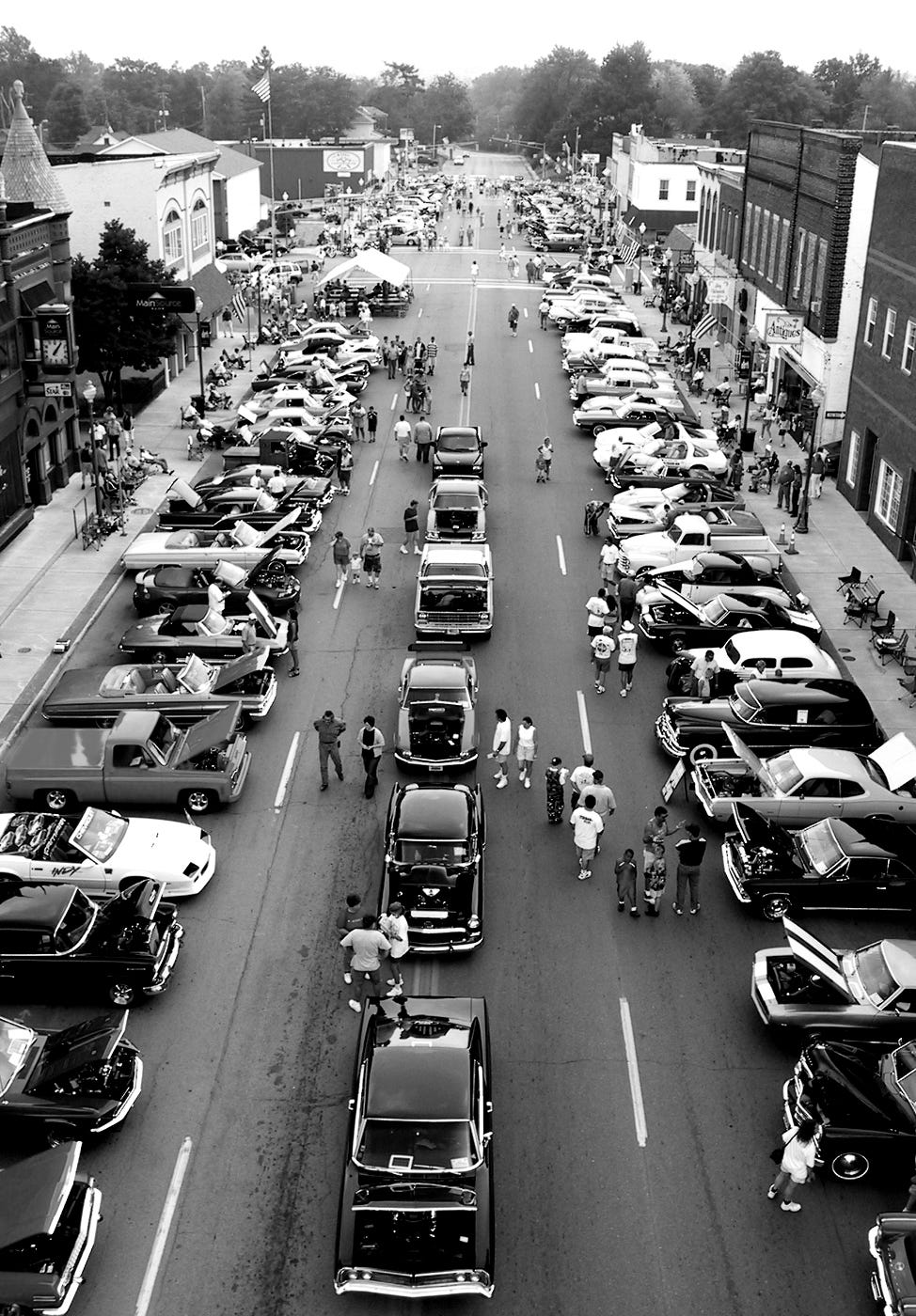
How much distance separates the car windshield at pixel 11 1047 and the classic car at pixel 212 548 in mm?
15708

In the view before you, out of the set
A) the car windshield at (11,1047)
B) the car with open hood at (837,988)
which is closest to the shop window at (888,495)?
the car with open hood at (837,988)

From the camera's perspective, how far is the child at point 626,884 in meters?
17.6

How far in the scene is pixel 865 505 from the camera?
117 feet

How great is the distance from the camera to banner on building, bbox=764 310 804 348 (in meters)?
40.9

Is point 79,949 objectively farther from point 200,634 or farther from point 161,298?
point 161,298

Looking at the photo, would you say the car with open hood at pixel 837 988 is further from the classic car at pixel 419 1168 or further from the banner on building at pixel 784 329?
the banner on building at pixel 784 329

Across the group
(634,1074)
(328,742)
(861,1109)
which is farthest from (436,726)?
(861,1109)

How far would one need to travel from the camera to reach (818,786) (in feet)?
64.0

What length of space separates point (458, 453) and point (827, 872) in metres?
23.6

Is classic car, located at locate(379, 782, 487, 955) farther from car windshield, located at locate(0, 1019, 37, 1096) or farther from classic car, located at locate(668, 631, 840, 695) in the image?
classic car, located at locate(668, 631, 840, 695)

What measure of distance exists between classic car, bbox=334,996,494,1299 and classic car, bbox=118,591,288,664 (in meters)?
12.6

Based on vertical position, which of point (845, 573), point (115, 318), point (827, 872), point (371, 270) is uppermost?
point (115, 318)

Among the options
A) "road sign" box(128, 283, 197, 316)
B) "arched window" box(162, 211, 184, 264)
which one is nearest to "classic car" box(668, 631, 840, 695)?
"road sign" box(128, 283, 197, 316)

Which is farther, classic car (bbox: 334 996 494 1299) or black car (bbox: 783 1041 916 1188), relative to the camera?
black car (bbox: 783 1041 916 1188)
